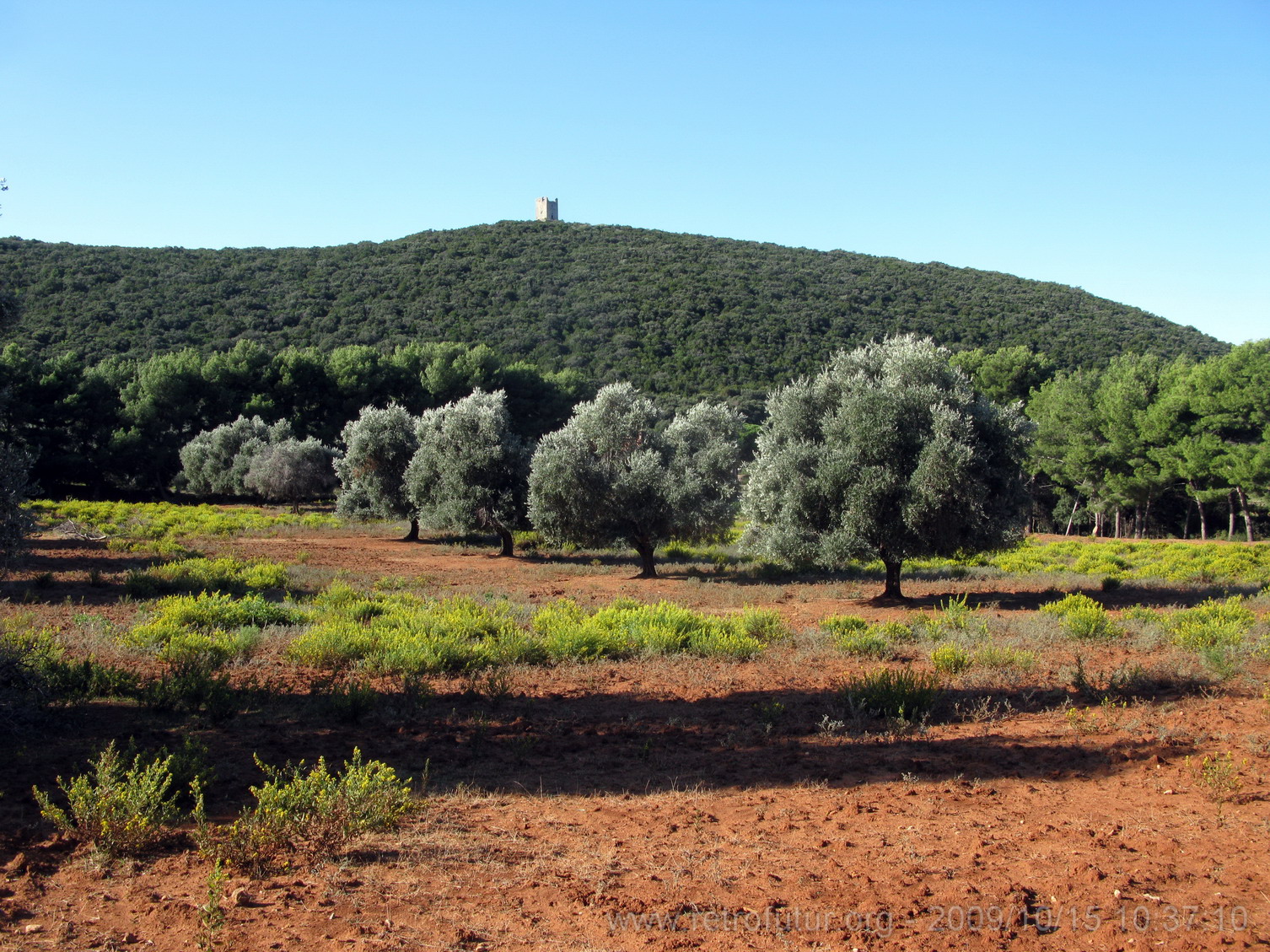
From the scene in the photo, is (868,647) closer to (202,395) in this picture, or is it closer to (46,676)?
(46,676)

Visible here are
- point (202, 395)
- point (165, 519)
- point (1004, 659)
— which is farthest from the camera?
point (202, 395)

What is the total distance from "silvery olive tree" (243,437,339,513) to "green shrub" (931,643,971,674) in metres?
38.5

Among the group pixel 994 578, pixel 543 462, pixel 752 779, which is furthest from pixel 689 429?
pixel 752 779

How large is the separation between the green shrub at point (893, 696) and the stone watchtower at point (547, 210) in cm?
9895

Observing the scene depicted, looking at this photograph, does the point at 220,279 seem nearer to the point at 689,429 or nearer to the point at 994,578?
the point at 689,429

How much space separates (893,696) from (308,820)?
550cm

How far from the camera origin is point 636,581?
70.5 ft

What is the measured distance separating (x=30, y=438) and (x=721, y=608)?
1757 inches

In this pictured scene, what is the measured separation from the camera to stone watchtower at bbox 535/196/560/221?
332 ft

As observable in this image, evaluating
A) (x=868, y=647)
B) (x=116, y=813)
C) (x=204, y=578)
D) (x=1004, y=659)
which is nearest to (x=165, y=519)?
(x=204, y=578)

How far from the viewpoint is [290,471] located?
42781 millimetres

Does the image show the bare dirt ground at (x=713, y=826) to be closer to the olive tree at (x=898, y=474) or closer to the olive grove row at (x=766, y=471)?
the olive tree at (x=898, y=474)

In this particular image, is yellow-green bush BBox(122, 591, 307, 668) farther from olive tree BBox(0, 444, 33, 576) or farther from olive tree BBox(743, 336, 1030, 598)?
olive tree BBox(743, 336, 1030, 598)

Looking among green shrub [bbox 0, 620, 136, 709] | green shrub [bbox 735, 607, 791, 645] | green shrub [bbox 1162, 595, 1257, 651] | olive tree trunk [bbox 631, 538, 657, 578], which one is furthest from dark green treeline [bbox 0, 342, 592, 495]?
green shrub [bbox 1162, 595, 1257, 651]
